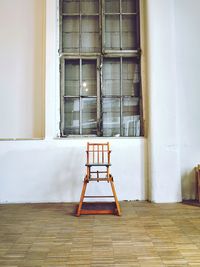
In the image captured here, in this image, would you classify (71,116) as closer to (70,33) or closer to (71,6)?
(70,33)

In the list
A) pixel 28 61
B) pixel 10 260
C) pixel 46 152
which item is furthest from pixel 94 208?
pixel 28 61

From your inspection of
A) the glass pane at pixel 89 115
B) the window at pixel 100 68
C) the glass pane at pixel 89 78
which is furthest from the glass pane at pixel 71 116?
the glass pane at pixel 89 78

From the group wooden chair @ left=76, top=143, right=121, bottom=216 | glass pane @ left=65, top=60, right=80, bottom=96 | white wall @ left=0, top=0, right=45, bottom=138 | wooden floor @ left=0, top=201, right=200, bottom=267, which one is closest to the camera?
wooden floor @ left=0, top=201, right=200, bottom=267

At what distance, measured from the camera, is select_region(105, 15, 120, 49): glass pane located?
388cm

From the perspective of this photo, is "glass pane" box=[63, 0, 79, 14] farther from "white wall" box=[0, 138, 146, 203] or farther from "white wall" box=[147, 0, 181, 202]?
"white wall" box=[0, 138, 146, 203]

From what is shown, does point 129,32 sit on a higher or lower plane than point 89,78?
higher

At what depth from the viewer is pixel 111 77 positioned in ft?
12.7

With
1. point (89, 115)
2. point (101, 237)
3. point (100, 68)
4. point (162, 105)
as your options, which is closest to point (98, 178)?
point (101, 237)

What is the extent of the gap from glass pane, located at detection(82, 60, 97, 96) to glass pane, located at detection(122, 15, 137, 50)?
63 cm

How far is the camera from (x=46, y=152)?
11.5 feet

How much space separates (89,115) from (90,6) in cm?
186

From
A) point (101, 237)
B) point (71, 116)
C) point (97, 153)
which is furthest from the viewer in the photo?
point (71, 116)

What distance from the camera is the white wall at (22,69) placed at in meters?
3.72

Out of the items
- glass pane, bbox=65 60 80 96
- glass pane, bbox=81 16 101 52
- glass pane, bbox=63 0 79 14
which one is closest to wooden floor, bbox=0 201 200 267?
glass pane, bbox=65 60 80 96
